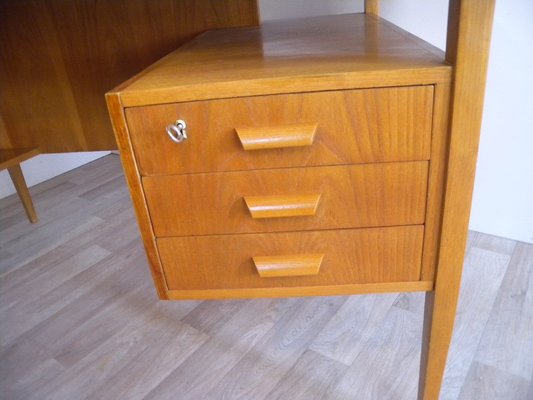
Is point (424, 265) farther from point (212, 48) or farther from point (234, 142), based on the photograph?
point (212, 48)

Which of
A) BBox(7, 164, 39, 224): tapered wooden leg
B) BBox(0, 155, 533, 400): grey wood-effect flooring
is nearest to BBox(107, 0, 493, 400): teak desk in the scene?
BBox(0, 155, 533, 400): grey wood-effect flooring

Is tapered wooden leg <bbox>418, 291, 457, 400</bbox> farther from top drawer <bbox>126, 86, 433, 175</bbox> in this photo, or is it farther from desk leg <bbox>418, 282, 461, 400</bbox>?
top drawer <bbox>126, 86, 433, 175</bbox>

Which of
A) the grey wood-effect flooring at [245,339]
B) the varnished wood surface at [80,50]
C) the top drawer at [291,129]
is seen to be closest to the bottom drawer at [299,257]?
the top drawer at [291,129]

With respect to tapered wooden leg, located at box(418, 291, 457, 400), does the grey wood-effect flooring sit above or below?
below

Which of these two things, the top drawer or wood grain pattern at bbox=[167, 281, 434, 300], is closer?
the top drawer

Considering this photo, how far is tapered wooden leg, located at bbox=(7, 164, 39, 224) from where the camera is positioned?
1414 millimetres

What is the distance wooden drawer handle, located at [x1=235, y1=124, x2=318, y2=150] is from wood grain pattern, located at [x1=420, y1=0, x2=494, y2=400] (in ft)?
0.54

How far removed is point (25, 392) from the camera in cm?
86

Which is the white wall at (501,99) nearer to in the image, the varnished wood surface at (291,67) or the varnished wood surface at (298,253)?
the varnished wood surface at (291,67)

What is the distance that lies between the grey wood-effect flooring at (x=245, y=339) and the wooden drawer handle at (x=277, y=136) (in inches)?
21.9

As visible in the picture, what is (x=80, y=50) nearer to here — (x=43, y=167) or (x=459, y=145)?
(x=459, y=145)

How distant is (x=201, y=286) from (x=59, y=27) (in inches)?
31.8

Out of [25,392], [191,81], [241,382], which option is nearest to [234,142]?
[191,81]

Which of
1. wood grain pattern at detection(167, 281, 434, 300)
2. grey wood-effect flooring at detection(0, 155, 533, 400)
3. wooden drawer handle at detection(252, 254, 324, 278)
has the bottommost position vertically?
grey wood-effect flooring at detection(0, 155, 533, 400)
